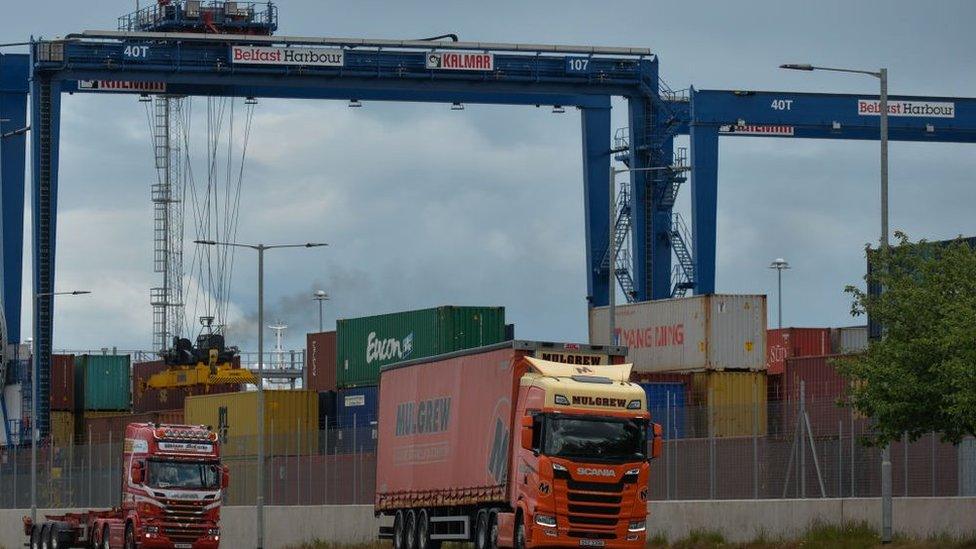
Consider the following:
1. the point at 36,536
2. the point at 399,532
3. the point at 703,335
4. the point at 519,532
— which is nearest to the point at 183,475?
the point at 399,532

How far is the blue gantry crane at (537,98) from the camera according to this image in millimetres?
66250

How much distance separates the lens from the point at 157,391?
78.5 meters

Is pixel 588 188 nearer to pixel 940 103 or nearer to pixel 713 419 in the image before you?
pixel 940 103

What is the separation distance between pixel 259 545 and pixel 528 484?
1775cm

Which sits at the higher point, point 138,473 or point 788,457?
point 788,457

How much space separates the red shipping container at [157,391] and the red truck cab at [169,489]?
80.5ft

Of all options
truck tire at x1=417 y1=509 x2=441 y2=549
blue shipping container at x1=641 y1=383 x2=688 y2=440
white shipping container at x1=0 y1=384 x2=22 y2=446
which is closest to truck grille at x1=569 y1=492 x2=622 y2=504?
truck tire at x1=417 y1=509 x2=441 y2=549

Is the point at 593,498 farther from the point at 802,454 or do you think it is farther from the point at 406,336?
the point at 406,336

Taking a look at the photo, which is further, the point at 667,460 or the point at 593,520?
the point at 667,460

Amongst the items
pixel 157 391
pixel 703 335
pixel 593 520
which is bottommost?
pixel 593 520

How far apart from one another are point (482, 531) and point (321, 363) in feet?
100

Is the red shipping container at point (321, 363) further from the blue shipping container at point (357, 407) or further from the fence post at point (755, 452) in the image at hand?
the fence post at point (755, 452)

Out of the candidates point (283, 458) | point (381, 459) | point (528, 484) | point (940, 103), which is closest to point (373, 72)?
point (283, 458)

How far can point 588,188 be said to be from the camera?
71750 millimetres
